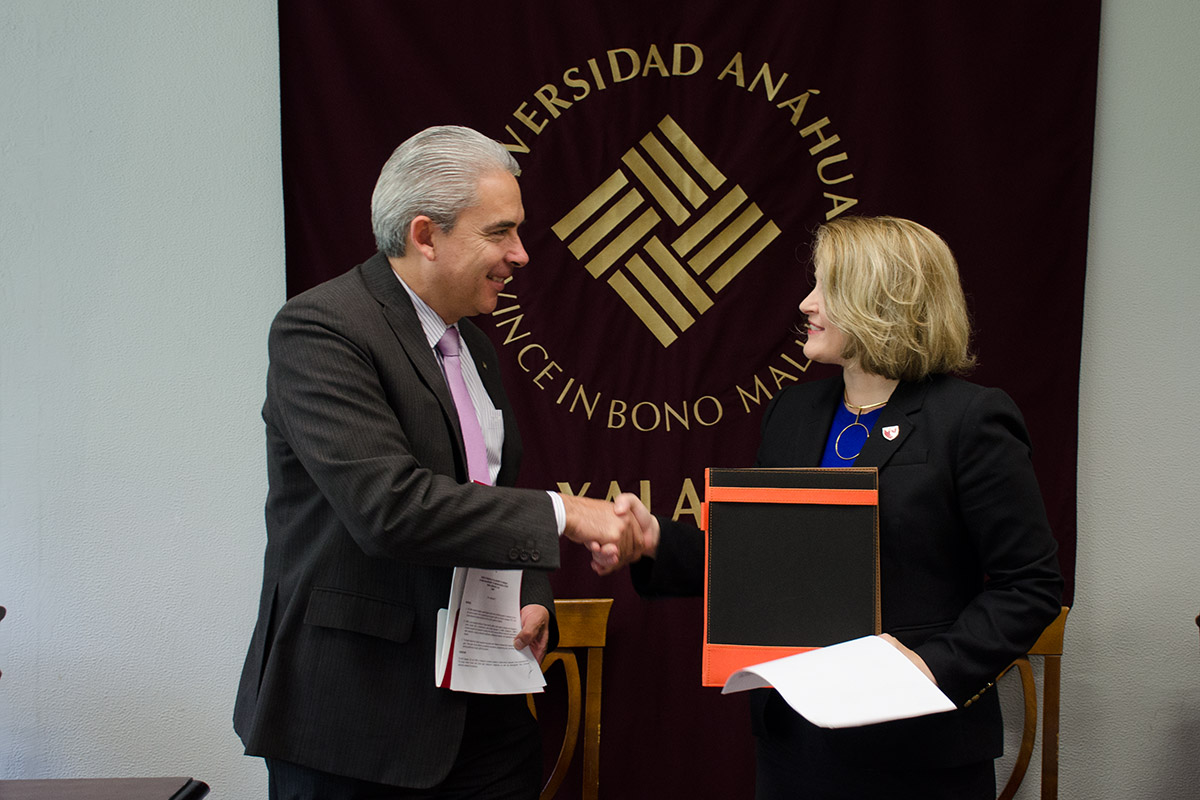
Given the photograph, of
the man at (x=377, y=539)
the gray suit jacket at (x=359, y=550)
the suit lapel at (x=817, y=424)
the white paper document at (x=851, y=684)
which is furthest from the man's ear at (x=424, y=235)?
the white paper document at (x=851, y=684)

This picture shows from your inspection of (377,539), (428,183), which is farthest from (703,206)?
(377,539)

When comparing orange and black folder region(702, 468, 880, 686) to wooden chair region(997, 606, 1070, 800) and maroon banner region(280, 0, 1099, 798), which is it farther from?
wooden chair region(997, 606, 1070, 800)

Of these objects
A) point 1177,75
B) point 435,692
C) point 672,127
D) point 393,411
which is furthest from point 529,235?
point 1177,75

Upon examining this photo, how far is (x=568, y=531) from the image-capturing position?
4.82 feet

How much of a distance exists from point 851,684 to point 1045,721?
1446mm

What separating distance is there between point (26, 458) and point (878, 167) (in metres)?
2.19

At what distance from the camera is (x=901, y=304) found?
1512 mm

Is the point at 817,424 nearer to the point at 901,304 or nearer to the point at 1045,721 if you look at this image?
the point at 901,304

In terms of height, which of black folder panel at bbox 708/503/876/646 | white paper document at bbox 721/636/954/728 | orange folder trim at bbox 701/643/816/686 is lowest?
orange folder trim at bbox 701/643/816/686

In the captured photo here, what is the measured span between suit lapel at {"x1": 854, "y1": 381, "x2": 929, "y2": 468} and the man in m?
0.42

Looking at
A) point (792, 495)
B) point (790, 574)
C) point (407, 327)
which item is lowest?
point (790, 574)

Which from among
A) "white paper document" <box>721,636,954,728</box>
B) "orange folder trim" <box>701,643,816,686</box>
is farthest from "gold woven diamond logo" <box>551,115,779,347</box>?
"white paper document" <box>721,636,954,728</box>

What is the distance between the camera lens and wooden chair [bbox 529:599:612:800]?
2.31m

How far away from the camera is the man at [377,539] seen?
4.34 ft
